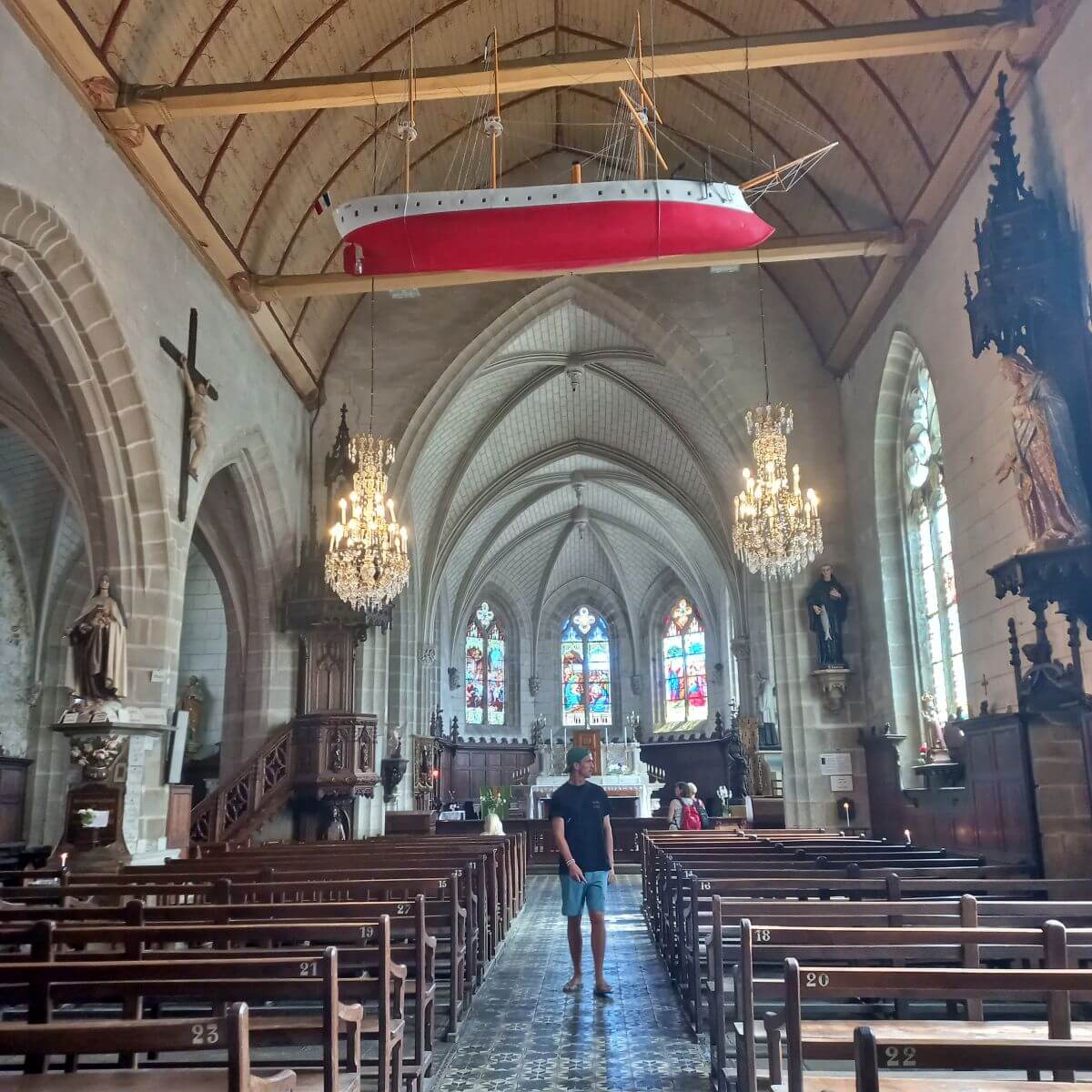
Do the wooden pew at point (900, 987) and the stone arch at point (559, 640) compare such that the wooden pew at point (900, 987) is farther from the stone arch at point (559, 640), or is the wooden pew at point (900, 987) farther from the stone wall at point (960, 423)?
the stone arch at point (559, 640)

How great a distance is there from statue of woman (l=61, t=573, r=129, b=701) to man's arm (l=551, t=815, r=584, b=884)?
481 cm

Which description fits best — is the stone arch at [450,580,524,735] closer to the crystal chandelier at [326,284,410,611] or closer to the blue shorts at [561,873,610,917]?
the crystal chandelier at [326,284,410,611]

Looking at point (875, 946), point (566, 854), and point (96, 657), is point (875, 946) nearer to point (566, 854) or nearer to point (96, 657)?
point (566, 854)

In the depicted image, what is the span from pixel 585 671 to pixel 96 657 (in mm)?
23834

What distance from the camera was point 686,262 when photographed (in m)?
11.9

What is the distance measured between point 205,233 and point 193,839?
7402mm

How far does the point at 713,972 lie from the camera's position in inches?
180

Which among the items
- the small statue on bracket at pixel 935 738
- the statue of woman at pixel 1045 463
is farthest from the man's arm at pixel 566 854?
the small statue on bracket at pixel 935 738

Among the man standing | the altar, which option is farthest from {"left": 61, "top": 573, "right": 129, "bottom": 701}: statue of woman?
the altar

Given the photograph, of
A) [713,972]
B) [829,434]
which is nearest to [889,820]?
[829,434]

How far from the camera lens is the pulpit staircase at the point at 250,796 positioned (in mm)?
12789

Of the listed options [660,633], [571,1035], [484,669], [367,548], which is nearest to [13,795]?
[367,548]

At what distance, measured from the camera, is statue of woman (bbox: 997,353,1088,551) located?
6.75m

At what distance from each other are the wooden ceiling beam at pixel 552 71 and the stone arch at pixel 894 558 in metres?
4.75
